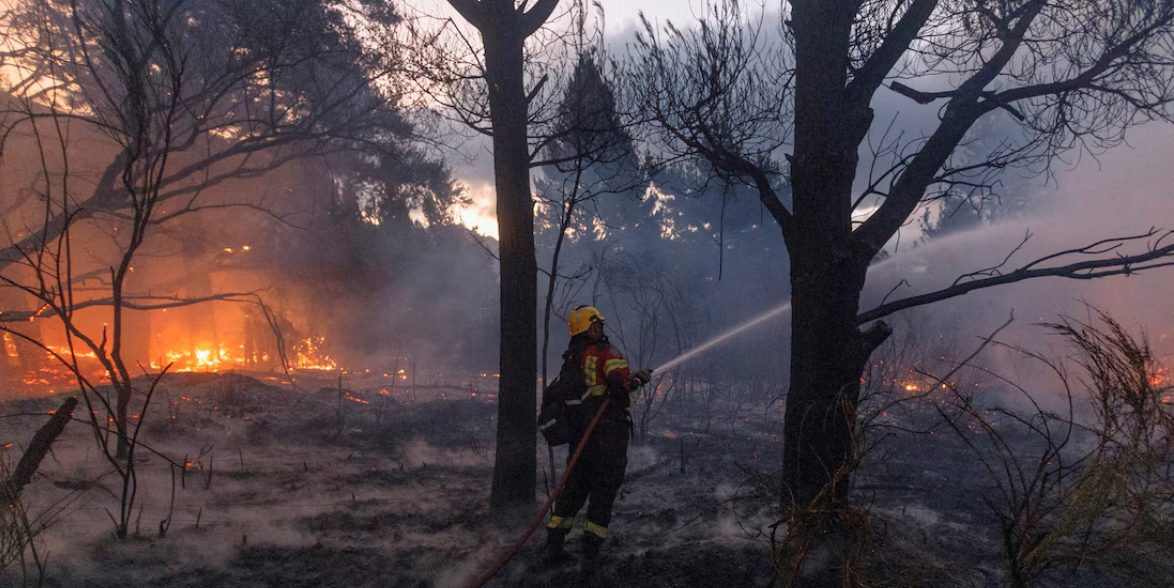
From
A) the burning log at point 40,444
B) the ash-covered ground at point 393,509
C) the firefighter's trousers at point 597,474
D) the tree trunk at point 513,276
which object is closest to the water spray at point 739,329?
A: the ash-covered ground at point 393,509

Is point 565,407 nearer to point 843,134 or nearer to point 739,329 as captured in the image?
point 843,134

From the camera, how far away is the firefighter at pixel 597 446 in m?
4.59

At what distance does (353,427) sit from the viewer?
400 inches

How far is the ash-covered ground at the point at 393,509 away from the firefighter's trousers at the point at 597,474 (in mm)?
399

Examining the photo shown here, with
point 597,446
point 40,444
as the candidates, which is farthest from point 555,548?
point 40,444

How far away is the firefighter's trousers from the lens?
4617mm

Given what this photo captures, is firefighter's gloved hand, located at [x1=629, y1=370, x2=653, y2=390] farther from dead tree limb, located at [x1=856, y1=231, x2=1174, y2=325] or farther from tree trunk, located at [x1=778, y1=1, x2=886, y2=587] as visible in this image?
dead tree limb, located at [x1=856, y1=231, x2=1174, y2=325]

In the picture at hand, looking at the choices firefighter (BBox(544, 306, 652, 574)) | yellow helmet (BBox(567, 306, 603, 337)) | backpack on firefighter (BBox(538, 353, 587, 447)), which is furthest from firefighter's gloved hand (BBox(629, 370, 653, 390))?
yellow helmet (BBox(567, 306, 603, 337))

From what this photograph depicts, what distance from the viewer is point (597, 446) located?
469cm

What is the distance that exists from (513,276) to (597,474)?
A: 206cm

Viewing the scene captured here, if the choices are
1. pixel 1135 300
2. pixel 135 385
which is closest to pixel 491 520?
pixel 135 385

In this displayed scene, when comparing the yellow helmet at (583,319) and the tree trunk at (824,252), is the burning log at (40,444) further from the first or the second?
the tree trunk at (824,252)

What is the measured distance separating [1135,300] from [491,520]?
81.7 feet

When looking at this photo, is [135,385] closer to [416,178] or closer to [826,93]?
[416,178]
